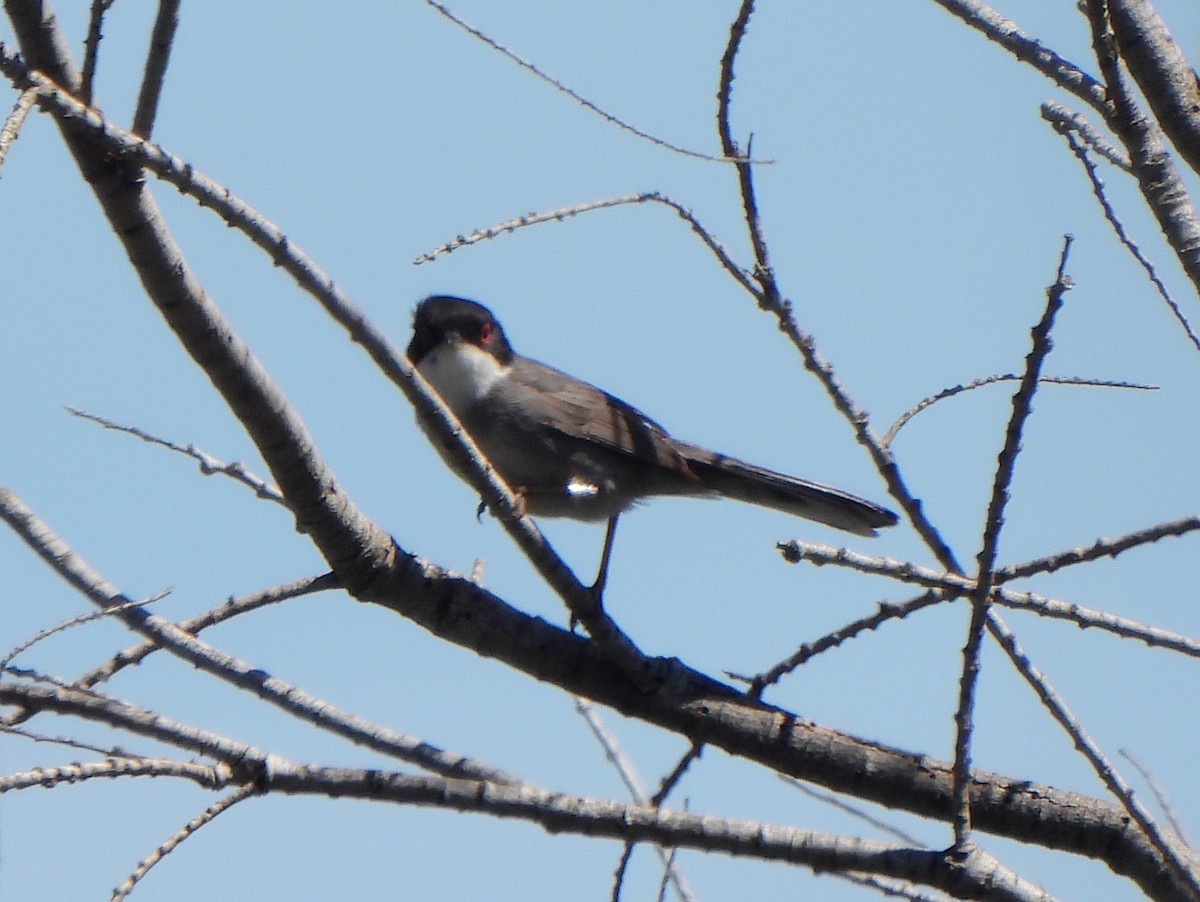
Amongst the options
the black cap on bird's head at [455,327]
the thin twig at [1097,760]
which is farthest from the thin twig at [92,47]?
the black cap on bird's head at [455,327]

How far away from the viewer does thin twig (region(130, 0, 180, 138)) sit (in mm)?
2633

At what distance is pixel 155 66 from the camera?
2.65 m

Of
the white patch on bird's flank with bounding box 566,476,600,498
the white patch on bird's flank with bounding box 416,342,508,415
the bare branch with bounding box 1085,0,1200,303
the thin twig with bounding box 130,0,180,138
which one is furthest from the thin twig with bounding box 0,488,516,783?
the white patch on bird's flank with bounding box 416,342,508,415

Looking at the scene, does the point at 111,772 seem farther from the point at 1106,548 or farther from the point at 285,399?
the point at 1106,548

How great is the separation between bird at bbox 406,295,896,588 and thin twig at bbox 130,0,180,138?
3.31 m

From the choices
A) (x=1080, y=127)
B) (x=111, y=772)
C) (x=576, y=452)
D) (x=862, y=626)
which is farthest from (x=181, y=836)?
(x=576, y=452)

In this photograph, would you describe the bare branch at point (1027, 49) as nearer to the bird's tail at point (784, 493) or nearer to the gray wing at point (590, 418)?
the bird's tail at point (784, 493)

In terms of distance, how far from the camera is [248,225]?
245 centimetres

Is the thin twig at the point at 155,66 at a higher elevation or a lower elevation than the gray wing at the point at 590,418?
lower

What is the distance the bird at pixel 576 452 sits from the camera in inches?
237

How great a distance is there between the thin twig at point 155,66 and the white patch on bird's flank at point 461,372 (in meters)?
3.58

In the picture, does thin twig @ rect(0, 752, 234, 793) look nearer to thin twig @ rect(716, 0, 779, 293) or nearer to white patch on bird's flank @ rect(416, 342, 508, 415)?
thin twig @ rect(716, 0, 779, 293)

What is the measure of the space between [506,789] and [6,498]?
1.38 meters

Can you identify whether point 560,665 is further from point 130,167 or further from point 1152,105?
point 1152,105
